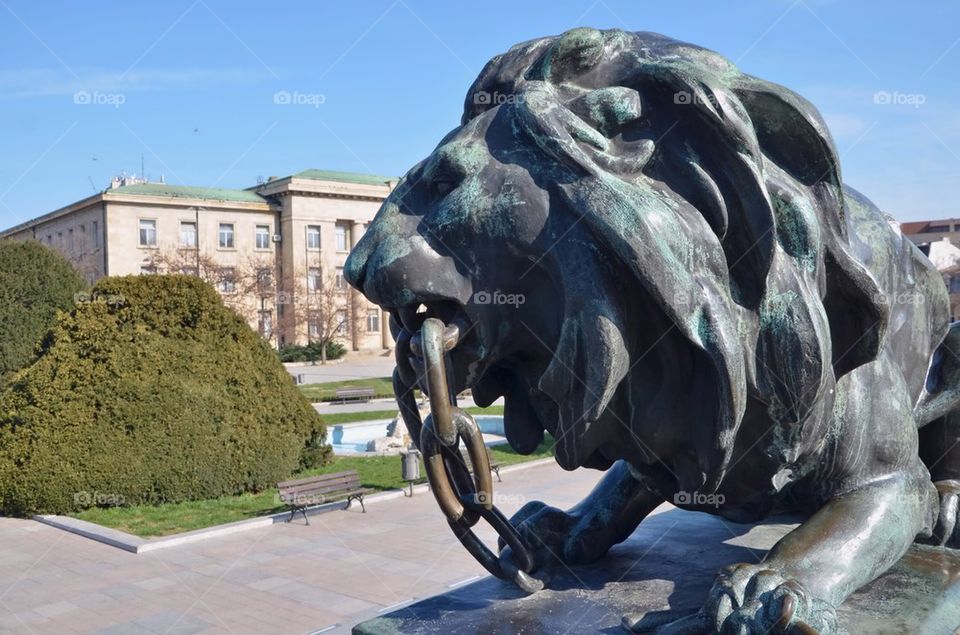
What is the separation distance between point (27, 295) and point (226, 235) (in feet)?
123

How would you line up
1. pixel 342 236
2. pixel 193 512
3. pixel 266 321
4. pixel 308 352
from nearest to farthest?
1. pixel 193 512
2. pixel 308 352
3. pixel 266 321
4. pixel 342 236

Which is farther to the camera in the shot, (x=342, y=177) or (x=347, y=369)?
(x=342, y=177)

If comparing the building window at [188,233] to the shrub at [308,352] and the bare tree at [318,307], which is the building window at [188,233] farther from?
the shrub at [308,352]

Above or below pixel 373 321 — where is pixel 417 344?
below

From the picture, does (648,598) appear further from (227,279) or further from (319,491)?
(227,279)

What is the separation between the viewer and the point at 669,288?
2135 millimetres

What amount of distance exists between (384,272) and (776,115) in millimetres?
1192

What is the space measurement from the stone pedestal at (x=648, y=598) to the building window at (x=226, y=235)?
55392mm

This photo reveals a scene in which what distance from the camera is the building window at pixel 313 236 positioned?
5703cm

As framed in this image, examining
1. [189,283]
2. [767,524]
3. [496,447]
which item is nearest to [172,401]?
[189,283]

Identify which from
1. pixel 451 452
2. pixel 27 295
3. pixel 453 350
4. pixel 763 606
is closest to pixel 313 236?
pixel 27 295

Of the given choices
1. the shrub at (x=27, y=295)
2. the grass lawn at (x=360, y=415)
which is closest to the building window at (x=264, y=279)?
the grass lawn at (x=360, y=415)

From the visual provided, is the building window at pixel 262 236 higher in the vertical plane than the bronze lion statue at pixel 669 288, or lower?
higher

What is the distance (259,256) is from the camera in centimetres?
5581
